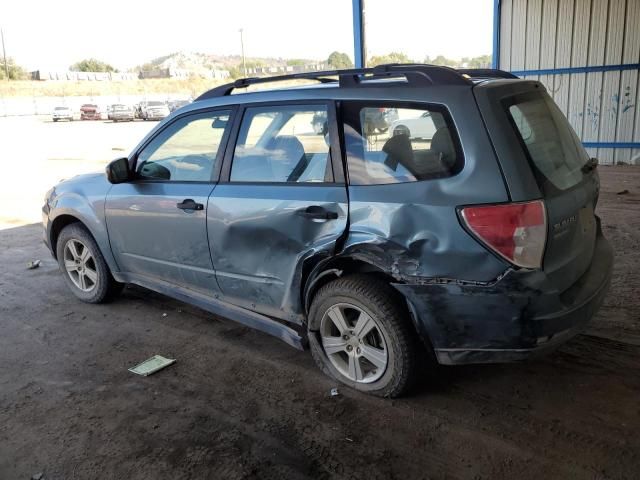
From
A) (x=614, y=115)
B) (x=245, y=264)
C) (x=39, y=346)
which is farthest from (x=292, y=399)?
(x=614, y=115)

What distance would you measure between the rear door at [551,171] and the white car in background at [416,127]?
310mm

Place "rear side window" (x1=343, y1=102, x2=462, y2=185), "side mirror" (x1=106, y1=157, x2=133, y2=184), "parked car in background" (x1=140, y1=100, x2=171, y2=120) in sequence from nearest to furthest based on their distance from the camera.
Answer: "rear side window" (x1=343, y1=102, x2=462, y2=185)
"side mirror" (x1=106, y1=157, x2=133, y2=184)
"parked car in background" (x1=140, y1=100, x2=171, y2=120)

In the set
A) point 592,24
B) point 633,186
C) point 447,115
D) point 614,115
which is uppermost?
point 592,24

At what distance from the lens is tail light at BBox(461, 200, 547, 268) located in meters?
2.67

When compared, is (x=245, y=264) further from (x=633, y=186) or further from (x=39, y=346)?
(x=633, y=186)

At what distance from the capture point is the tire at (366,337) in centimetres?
311

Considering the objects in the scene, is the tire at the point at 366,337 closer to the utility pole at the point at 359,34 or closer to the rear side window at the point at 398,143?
the rear side window at the point at 398,143

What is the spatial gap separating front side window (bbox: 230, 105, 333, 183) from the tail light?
0.97 metres

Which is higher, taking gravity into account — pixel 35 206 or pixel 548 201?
pixel 548 201

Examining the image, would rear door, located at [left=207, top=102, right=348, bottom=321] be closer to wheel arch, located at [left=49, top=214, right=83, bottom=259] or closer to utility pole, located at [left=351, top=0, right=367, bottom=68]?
wheel arch, located at [left=49, top=214, right=83, bottom=259]

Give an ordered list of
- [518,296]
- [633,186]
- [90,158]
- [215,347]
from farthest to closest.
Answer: [90,158] → [633,186] → [215,347] → [518,296]

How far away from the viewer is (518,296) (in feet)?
8.91

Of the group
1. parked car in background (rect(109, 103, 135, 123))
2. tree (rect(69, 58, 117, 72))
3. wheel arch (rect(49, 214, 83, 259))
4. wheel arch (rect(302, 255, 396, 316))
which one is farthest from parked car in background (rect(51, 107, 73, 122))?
tree (rect(69, 58, 117, 72))

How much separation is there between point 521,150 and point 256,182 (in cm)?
167
